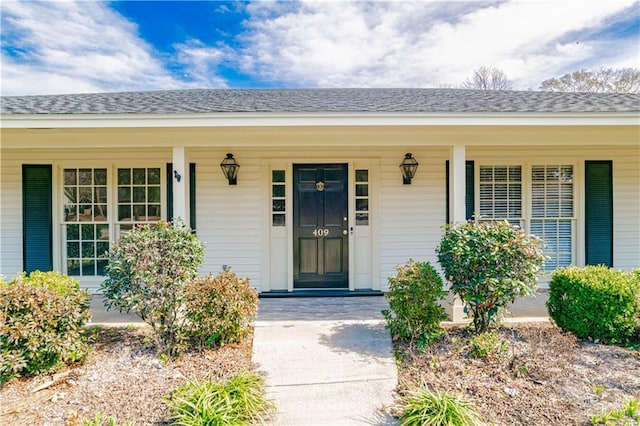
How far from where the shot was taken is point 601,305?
3160 mm

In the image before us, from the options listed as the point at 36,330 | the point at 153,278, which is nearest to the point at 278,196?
the point at 153,278

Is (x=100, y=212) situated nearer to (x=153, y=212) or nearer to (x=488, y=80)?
(x=153, y=212)

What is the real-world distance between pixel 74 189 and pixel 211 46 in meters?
7.80

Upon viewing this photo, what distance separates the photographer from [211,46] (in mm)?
11141

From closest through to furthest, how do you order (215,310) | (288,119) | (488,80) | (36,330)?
(36,330)
(215,310)
(288,119)
(488,80)

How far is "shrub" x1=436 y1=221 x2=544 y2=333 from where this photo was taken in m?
3.13

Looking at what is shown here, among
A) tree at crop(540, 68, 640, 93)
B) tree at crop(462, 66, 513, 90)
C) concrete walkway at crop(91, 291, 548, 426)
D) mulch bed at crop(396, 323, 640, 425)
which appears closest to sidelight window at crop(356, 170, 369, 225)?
concrete walkway at crop(91, 291, 548, 426)

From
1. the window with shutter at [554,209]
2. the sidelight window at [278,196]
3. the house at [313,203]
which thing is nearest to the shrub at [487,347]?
the house at [313,203]

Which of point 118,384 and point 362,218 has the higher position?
point 362,218

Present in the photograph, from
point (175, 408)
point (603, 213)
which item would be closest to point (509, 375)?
point (175, 408)

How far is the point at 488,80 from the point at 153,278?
18241 mm

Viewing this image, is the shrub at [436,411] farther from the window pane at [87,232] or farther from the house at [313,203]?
the window pane at [87,232]

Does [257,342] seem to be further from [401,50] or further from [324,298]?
[401,50]

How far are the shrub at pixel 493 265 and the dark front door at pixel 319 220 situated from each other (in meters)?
2.25
